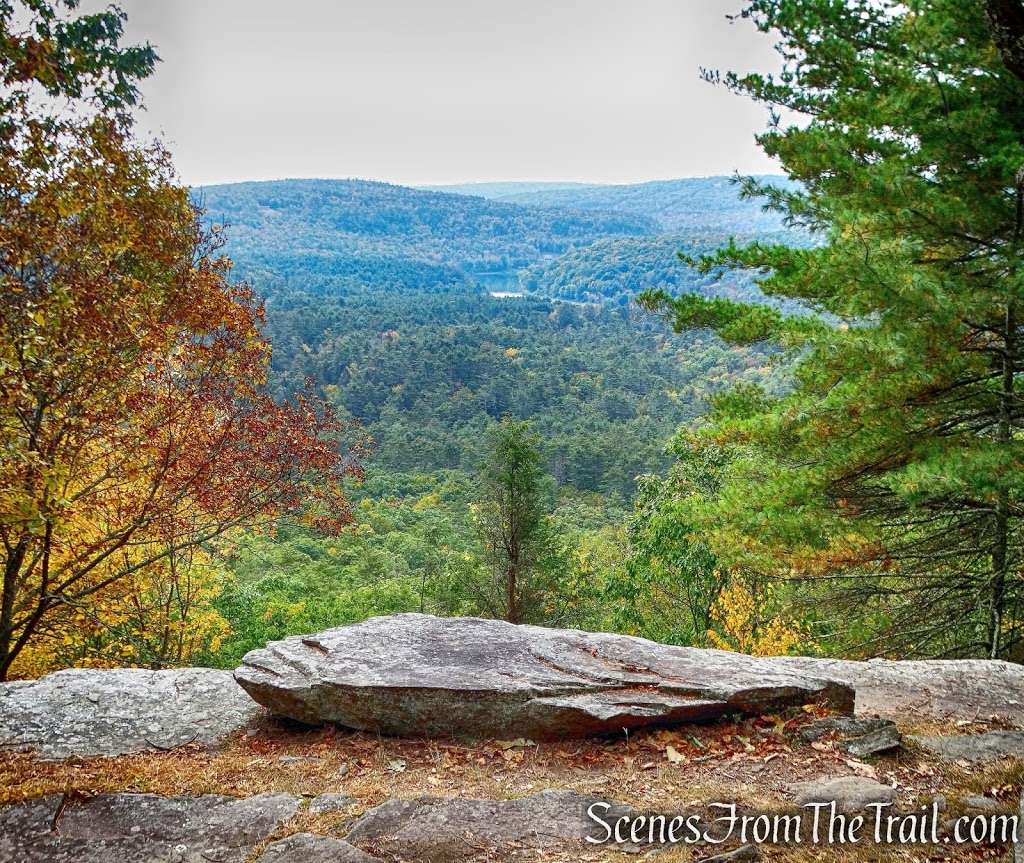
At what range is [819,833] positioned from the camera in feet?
12.4

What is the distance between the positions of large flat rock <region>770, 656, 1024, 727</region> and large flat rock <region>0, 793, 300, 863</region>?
443 centimetres

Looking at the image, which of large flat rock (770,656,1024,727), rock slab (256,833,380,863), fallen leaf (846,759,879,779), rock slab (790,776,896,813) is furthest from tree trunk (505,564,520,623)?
rock slab (256,833,380,863)

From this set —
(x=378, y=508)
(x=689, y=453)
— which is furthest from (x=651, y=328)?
(x=689, y=453)

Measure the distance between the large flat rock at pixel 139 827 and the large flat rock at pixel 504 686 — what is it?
43.8 inches

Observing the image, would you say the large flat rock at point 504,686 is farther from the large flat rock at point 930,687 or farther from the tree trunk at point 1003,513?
the tree trunk at point 1003,513

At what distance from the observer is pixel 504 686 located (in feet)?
17.6

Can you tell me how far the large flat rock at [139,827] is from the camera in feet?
12.6

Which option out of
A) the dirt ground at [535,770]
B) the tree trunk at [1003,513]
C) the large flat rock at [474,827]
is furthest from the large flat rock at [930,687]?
the large flat rock at [474,827]

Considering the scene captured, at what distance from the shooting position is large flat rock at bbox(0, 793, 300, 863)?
3.83m

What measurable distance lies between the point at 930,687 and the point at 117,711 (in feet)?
23.0

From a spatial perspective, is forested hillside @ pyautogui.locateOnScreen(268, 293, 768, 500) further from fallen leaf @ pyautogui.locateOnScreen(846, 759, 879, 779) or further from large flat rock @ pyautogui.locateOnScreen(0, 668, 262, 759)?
fallen leaf @ pyautogui.locateOnScreen(846, 759, 879, 779)

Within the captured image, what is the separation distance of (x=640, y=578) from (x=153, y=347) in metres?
13.6

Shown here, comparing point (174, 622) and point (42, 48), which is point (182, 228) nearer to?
point (42, 48)

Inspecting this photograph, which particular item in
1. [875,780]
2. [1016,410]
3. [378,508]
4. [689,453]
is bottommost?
[378,508]
